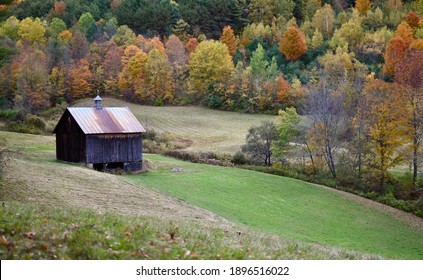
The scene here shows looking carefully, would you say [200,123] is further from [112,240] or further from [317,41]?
[112,240]

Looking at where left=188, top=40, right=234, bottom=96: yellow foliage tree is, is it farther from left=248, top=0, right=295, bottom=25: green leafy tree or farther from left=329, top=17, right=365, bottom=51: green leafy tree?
left=248, top=0, right=295, bottom=25: green leafy tree

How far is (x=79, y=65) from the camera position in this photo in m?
97.3

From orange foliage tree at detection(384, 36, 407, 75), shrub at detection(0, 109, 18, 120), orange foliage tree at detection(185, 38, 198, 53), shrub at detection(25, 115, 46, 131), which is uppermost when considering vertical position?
orange foliage tree at detection(185, 38, 198, 53)

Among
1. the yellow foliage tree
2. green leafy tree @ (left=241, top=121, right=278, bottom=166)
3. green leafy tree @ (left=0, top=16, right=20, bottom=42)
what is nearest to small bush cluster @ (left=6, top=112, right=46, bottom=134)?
green leafy tree @ (left=241, top=121, right=278, bottom=166)

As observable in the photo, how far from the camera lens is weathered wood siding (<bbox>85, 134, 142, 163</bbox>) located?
4700 cm

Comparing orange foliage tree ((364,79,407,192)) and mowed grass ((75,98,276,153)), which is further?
mowed grass ((75,98,276,153))

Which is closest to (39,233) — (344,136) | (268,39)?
(344,136)

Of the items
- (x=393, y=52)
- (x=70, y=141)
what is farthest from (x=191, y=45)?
(x=70, y=141)

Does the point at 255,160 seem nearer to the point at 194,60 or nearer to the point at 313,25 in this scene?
the point at 194,60

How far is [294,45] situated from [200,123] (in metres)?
30.0

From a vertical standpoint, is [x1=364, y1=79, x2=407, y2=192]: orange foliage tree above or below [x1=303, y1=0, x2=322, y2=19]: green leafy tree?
below

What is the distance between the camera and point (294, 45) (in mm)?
102375

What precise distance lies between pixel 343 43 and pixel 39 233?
88547 millimetres

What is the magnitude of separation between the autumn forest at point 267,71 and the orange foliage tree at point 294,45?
19 cm
